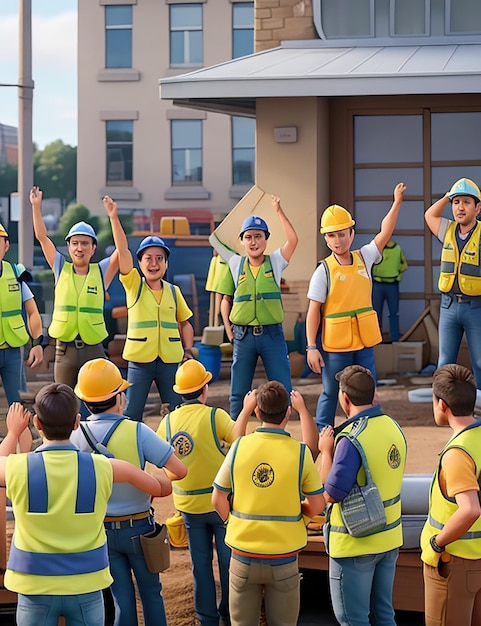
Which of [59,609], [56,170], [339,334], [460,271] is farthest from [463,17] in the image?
[56,170]

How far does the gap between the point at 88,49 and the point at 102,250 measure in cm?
621

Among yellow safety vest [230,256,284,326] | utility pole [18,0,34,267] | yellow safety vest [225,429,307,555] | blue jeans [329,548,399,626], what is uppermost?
utility pole [18,0,34,267]

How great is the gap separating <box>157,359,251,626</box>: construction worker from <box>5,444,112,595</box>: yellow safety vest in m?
1.50

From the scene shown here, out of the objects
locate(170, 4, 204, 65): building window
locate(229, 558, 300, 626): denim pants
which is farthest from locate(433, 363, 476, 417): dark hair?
locate(170, 4, 204, 65): building window

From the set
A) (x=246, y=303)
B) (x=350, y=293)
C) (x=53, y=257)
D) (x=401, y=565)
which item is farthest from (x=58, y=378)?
(x=401, y=565)

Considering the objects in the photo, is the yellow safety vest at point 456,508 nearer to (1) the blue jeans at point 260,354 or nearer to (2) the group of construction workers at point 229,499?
(2) the group of construction workers at point 229,499

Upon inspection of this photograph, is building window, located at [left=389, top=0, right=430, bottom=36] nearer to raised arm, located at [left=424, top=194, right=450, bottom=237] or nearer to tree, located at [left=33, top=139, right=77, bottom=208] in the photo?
raised arm, located at [left=424, top=194, right=450, bottom=237]

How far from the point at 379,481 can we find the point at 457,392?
1.85 feet

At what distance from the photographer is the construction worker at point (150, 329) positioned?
352 inches

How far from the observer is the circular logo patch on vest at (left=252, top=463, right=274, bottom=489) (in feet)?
16.9

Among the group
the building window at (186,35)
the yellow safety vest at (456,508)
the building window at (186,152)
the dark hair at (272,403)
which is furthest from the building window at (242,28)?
the yellow safety vest at (456,508)

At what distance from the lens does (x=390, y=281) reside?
1448 cm

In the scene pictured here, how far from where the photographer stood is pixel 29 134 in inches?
574

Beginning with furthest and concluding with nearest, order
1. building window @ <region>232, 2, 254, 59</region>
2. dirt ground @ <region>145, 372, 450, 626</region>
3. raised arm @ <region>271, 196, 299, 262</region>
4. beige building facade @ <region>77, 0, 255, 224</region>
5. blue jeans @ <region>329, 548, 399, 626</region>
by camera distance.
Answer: beige building facade @ <region>77, 0, 255, 224</region>
building window @ <region>232, 2, 254, 59</region>
raised arm @ <region>271, 196, 299, 262</region>
dirt ground @ <region>145, 372, 450, 626</region>
blue jeans @ <region>329, 548, 399, 626</region>
